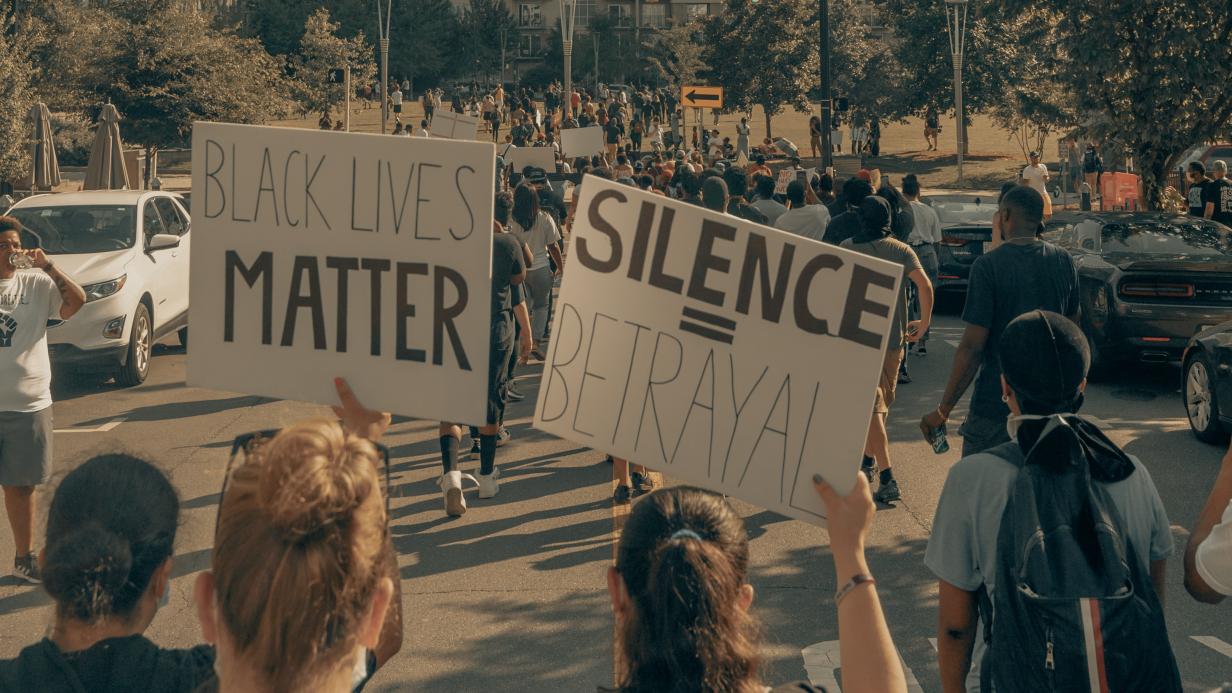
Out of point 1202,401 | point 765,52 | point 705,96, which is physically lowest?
point 1202,401

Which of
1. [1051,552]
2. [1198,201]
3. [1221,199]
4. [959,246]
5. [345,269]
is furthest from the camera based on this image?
[1198,201]

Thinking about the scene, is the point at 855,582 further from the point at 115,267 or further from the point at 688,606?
the point at 115,267

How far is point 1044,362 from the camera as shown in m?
3.61

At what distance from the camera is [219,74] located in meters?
32.2

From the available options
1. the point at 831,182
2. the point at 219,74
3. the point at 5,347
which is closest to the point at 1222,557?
the point at 5,347

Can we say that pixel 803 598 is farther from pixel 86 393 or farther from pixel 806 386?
pixel 86 393

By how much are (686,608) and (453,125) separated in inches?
563

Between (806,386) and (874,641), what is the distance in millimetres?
619

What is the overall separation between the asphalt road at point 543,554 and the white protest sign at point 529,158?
603 inches

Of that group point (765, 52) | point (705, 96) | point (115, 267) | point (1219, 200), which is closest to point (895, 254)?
point (115, 267)

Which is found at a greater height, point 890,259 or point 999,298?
point 890,259

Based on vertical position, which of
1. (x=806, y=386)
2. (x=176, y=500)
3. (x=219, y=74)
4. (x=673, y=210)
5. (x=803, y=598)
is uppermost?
(x=219, y=74)

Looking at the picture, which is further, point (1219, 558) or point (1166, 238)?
point (1166, 238)

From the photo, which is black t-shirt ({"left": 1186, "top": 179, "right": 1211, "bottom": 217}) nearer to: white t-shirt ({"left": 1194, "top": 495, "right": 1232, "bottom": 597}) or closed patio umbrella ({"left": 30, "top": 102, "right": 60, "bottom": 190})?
white t-shirt ({"left": 1194, "top": 495, "right": 1232, "bottom": 597})
